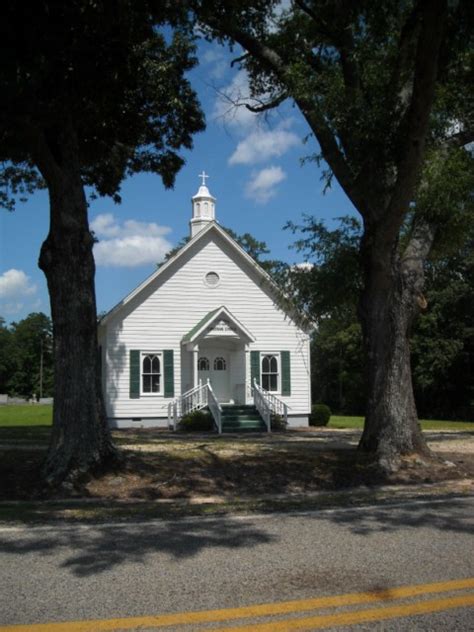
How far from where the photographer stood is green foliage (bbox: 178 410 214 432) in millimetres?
21391

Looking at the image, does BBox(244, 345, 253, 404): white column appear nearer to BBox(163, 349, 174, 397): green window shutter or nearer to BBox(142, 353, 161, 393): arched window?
BBox(163, 349, 174, 397): green window shutter

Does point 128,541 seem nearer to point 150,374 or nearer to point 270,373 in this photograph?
point 150,374

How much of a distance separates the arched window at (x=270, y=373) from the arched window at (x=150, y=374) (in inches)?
152

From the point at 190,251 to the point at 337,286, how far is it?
1138 centimetres

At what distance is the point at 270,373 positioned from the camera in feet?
79.5

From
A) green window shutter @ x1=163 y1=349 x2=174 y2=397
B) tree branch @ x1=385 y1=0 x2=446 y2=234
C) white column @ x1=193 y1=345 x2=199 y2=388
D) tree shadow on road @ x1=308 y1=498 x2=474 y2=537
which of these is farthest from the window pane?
tree shadow on road @ x1=308 y1=498 x2=474 y2=537

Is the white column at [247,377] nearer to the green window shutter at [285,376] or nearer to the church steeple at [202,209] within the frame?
the green window shutter at [285,376]

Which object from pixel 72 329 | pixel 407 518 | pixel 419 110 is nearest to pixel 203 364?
pixel 72 329

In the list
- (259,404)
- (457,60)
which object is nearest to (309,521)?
(457,60)

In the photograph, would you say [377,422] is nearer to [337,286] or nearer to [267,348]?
[337,286]

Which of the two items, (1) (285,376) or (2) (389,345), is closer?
(2) (389,345)

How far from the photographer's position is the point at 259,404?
22484 mm

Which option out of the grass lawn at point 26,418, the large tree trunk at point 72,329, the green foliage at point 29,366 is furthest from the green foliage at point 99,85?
the green foliage at point 29,366

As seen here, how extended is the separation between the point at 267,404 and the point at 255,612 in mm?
17643
